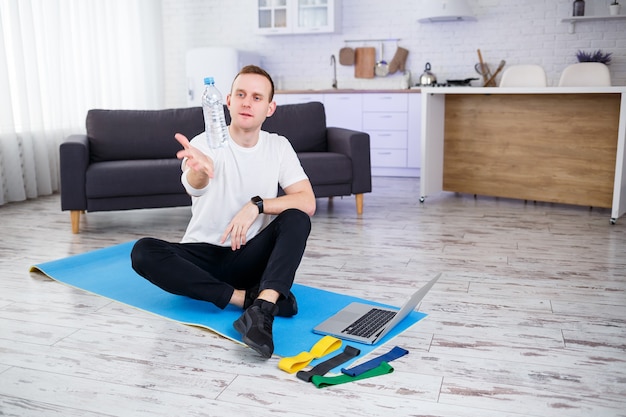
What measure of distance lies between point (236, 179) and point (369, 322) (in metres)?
0.73

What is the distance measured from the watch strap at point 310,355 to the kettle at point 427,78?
15.7 ft

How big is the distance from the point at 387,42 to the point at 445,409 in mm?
5748

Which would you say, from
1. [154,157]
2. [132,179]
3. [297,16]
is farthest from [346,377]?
[297,16]

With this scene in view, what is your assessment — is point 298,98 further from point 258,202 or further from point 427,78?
point 258,202

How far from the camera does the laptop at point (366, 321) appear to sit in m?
2.25

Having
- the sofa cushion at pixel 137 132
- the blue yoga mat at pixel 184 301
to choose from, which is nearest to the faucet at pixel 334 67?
the sofa cushion at pixel 137 132

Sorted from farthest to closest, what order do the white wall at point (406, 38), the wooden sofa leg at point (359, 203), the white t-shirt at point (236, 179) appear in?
the white wall at point (406, 38), the wooden sofa leg at point (359, 203), the white t-shirt at point (236, 179)

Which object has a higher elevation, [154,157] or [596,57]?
[596,57]

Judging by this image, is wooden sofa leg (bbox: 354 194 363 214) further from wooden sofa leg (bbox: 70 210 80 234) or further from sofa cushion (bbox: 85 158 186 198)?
wooden sofa leg (bbox: 70 210 80 234)

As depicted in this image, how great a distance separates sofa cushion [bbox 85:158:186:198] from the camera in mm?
3982

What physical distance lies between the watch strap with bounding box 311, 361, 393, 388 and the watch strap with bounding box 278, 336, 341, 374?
10 centimetres

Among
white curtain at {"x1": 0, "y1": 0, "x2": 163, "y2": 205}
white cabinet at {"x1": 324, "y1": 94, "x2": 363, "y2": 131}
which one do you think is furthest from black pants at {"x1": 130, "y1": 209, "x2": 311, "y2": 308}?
white cabinet at {"x1": 324, "y1": 94, "x2": 363, "y2": 131}

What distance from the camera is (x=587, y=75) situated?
17.3ft

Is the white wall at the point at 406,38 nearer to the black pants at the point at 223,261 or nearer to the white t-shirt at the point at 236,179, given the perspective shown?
the white t-shirt at the point at 236,179
